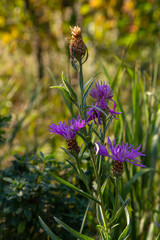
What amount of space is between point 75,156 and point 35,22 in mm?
2029

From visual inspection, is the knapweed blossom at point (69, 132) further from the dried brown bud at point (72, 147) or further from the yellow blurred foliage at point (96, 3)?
the yellow blurred foliage at point (96, 3)

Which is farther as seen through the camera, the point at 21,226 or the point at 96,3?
the point at 96,3

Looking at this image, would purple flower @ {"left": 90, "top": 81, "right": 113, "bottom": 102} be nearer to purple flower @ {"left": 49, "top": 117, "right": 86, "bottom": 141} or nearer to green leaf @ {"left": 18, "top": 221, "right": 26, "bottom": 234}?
purple flower @ {"left": 49, "top": 117, "right": 86, "bottom": 141}

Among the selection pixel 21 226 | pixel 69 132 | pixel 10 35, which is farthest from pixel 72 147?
pixel 10 35

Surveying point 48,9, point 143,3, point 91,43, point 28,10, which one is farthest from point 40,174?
point 91,43

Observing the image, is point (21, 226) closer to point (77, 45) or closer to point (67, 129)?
point (67, 129)

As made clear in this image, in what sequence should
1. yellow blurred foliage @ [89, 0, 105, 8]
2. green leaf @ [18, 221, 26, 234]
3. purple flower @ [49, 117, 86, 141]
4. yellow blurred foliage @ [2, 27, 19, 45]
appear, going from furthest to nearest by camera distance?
yellow blurred foliage @ [2, 27, 19, 45]
yellow blurred foliage @ [89, 0, 105, 8]
green leaf @ [18, 221, 26, 234]
purple flower @ [49, 117, 86, 141]

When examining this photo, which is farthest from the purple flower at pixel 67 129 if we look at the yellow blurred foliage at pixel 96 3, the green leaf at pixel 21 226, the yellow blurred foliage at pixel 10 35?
the yellow blurred foliage at pixel 10 35

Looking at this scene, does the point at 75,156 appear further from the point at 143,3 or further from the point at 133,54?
the point at 133,54

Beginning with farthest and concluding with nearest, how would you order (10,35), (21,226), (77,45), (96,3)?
(10,35)
(96,3)
(21,226)
(77,45)

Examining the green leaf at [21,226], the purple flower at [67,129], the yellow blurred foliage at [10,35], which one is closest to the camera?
the purple flower at [67,129]

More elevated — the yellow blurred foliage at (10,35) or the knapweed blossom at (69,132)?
the yellow blurred foliage at (10,35)

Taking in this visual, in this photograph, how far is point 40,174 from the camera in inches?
37.8

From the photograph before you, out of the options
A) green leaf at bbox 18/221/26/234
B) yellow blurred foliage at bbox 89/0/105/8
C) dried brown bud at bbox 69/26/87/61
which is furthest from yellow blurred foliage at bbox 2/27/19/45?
dried brown bud at bbox 69/26/87/61
